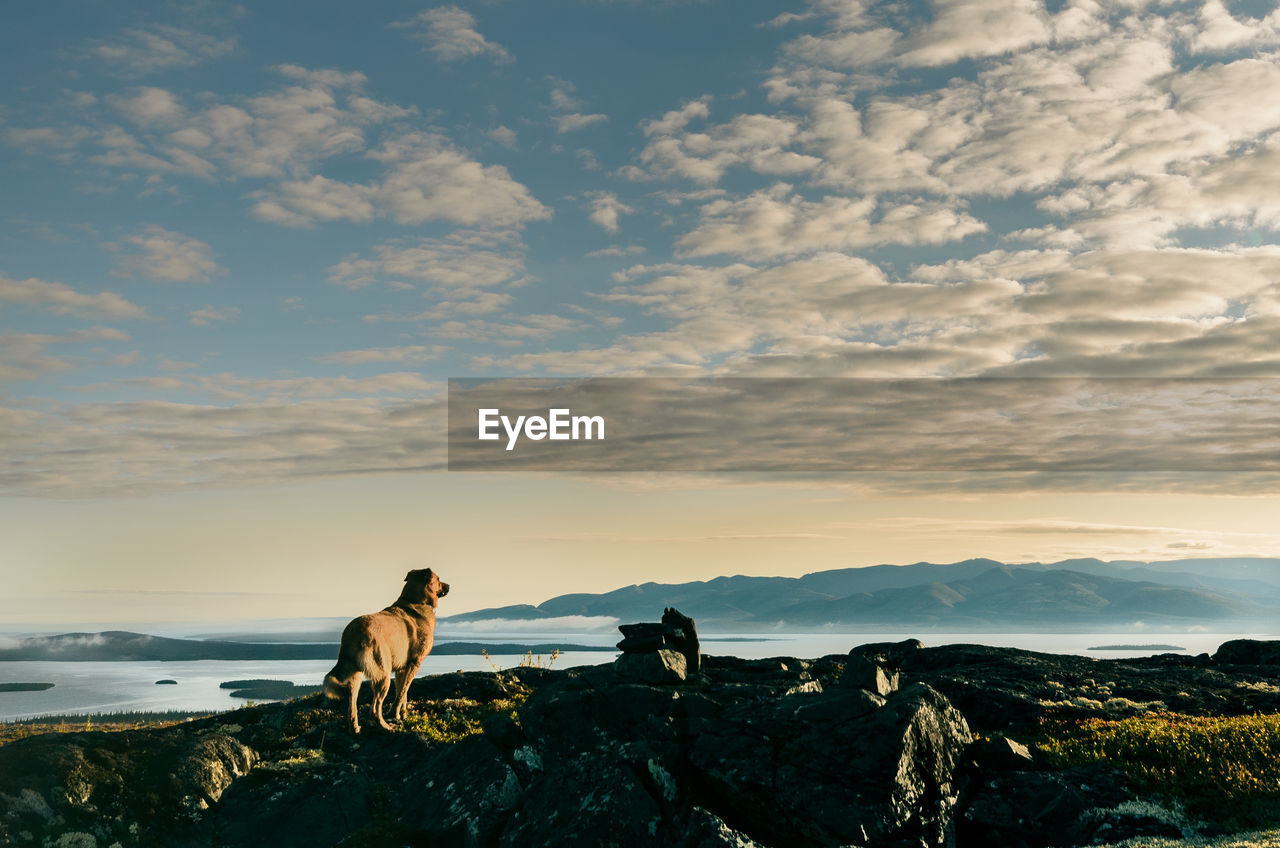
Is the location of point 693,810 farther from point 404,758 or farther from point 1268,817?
point 1268,817

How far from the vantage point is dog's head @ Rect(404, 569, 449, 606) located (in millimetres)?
20797

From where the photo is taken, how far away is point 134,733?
656 inches

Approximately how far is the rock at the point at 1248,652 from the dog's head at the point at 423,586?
32012 mm

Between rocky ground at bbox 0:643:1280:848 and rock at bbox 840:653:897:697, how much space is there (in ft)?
0.17

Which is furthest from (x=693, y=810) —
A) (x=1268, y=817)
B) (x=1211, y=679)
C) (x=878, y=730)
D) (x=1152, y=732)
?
Answer: (x=1211, y=679)

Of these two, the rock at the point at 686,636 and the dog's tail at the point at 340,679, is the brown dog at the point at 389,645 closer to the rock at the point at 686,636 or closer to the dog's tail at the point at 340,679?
the dog's tail at the point at 340,679

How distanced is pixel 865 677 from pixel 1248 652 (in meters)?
29.2

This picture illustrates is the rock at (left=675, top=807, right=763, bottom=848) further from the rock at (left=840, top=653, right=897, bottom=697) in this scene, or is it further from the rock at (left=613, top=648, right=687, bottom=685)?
the rock at (left=613, top=648, right=687, bottom=685)

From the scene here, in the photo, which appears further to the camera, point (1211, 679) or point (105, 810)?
point (1211, 679)

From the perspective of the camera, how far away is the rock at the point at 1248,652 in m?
34.3

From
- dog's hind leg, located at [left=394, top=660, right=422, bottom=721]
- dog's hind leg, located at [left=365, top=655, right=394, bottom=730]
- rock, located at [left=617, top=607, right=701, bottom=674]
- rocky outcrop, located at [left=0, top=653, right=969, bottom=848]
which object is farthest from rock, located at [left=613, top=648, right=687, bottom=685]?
dog's hind leg, located at [left=394, top=660, right=422, bottom=721]

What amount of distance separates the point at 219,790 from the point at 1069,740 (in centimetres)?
1674

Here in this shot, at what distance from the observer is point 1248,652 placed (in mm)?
35469

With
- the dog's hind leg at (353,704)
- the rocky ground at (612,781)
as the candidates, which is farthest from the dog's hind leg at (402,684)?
the rocky ground at (612,781)
